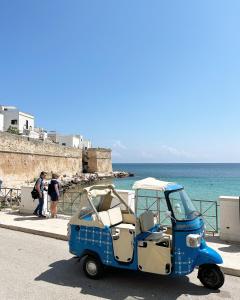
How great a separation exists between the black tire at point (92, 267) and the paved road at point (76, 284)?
10 centimetres

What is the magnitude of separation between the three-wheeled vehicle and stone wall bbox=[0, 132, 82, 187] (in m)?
24.8

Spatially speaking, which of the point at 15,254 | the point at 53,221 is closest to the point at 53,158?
the point at 53,221

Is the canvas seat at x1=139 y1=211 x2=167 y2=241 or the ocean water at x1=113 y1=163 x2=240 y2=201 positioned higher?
the canvas seat at x1=139 y1=211 x2=167 y2=241

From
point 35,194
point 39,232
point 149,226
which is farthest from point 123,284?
point 35,194

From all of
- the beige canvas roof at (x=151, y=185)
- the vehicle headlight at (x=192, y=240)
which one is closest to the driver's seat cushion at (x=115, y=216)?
the beige canvas roof at (x=151, y=185)

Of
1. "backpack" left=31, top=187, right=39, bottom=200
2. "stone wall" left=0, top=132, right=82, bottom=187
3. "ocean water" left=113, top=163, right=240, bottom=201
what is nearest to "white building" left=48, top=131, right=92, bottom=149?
"ocean water" left=113, top=163, right=240, bottom=201

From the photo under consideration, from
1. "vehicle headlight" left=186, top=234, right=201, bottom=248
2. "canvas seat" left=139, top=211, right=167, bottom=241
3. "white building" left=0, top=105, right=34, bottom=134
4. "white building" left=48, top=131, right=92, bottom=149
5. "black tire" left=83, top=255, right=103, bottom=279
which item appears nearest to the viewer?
"vehicle headlight" left=186, top=234, right=201, bottom=248

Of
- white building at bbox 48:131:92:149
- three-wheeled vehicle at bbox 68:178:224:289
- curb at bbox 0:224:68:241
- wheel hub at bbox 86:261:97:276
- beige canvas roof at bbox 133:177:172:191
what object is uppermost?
white building at bbox 48:131:92:149

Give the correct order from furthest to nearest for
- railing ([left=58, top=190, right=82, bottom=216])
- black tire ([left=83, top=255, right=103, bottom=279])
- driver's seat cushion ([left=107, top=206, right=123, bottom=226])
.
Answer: railing ([left=58, top=190, right=82, bottom=216]) → driver's seat cushion ([left=107, top=206, right=123, bottom=226]) → black tire ([left=83, top=255, right=103, bottom=279])

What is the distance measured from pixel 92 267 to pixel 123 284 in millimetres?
605

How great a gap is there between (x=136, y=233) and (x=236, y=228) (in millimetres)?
3360

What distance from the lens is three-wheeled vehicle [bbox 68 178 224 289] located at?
4.31m

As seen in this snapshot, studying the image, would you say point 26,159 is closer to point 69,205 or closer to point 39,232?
point 69,205

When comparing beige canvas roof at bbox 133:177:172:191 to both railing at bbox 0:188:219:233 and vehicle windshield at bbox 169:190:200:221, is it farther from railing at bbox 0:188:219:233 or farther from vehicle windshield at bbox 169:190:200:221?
railing at bbox 0:188:219:233
